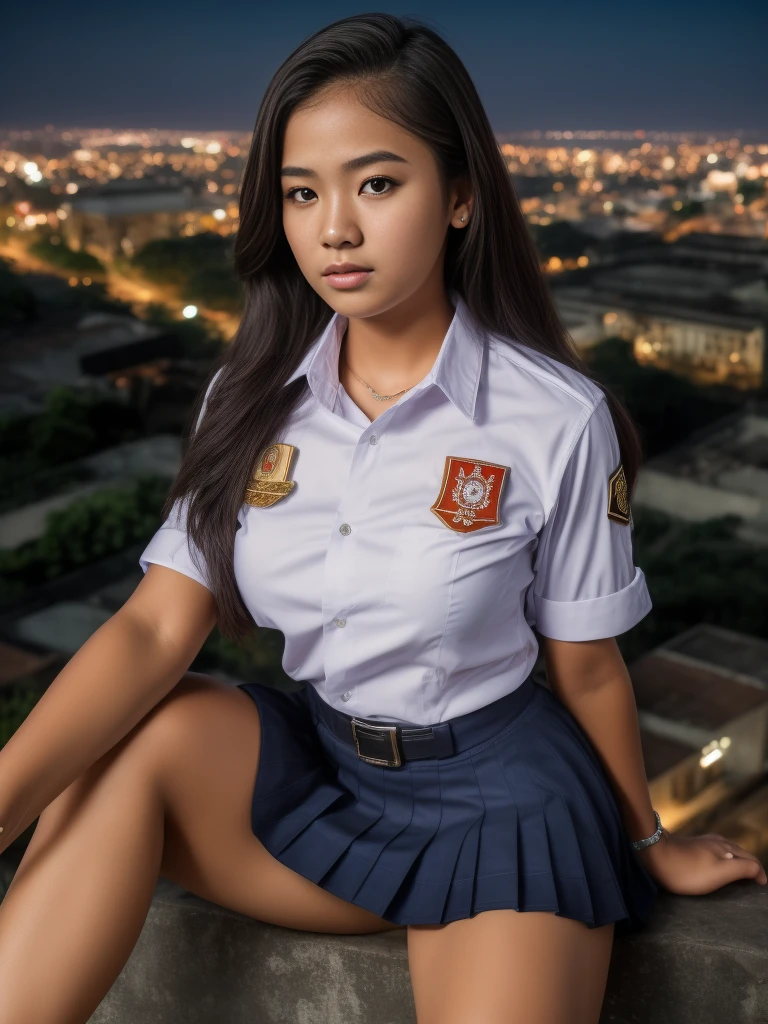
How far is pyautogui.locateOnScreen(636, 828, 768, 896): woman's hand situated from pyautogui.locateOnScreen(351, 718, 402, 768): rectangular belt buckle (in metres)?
0.35

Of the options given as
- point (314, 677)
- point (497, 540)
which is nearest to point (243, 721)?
point (314, 677)

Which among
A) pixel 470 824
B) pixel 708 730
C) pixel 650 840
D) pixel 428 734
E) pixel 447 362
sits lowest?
pixel 708 730

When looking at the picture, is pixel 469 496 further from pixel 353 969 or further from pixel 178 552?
pixel 353 969

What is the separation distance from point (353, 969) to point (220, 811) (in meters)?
0.28

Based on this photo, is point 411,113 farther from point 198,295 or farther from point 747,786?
point 747,786

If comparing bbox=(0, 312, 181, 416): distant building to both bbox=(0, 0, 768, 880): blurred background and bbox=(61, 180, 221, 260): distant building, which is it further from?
bbox=(61, 180, 221, 260): distant building

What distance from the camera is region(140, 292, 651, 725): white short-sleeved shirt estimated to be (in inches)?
47.3

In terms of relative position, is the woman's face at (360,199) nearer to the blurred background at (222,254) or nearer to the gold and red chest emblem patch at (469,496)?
the gold and red chest emblem patch at (469,496)

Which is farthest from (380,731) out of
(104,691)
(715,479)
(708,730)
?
(715,479)

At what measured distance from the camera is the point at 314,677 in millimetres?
1327

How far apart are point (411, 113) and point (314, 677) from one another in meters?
0.63

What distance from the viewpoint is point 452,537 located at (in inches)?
47.1

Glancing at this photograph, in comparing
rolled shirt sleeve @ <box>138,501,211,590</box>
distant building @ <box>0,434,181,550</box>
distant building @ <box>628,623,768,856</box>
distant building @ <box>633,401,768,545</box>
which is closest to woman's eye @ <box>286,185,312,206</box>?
rolled shirt sleeve @ <box>138,501,211,590</box>

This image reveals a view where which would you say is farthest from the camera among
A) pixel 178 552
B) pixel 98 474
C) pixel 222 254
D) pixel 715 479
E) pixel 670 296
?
pixel 715 479
